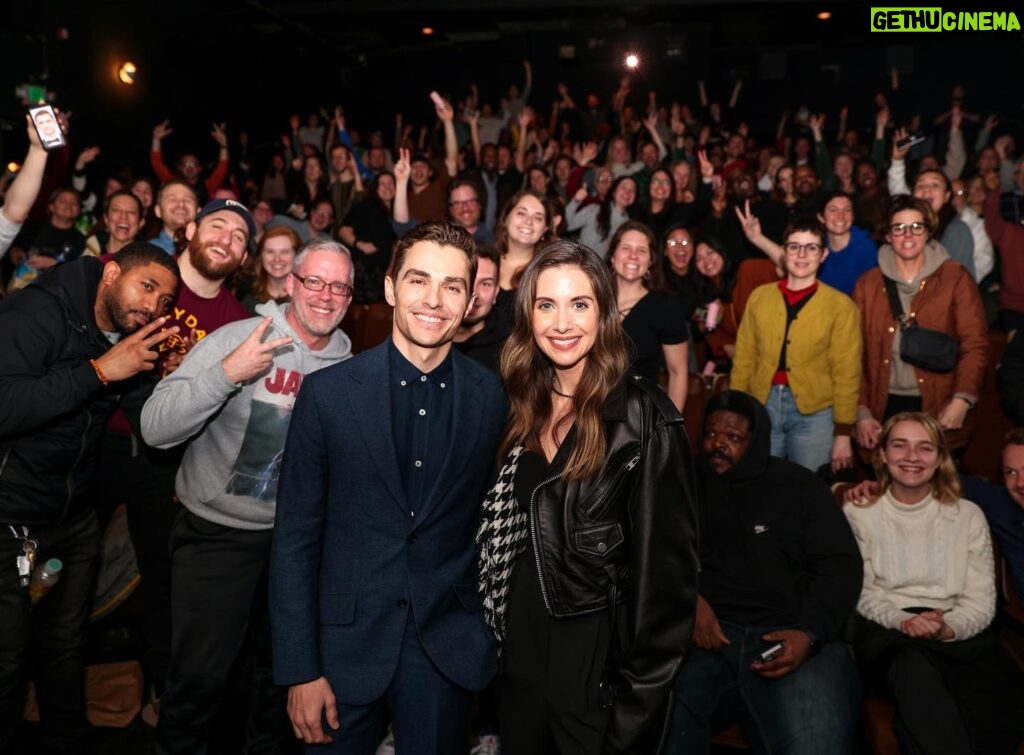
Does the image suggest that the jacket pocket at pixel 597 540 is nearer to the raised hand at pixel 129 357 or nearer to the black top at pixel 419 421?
the black top at pixel 419 421

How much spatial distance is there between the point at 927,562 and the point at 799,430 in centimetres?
103

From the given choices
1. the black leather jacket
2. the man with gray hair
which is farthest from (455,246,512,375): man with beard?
the black leather jacket

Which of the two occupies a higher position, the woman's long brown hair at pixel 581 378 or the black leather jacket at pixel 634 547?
the woman's long brown hair at pixel 581 378

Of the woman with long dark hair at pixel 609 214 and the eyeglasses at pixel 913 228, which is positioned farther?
the woman with long dark hair at pixel 609 214

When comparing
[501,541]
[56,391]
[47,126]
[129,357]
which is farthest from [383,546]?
[47,126]

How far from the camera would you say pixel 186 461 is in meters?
2.59

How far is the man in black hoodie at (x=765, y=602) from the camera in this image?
2.64 meters

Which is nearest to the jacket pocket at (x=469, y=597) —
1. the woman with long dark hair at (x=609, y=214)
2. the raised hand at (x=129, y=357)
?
the raised hand at (x=129, y=357)

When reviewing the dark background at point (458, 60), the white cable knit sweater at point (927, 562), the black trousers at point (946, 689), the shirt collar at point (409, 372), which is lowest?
the black trousers at point (946, 689)

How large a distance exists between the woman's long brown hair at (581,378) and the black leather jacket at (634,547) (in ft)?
0.13

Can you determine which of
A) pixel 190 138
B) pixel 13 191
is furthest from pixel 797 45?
pixel 13 191

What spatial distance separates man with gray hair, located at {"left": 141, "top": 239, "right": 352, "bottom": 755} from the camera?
2.44 metres

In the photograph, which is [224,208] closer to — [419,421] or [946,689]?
[419,421]

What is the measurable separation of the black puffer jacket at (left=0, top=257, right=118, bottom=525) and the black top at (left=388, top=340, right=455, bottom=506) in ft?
3.55
